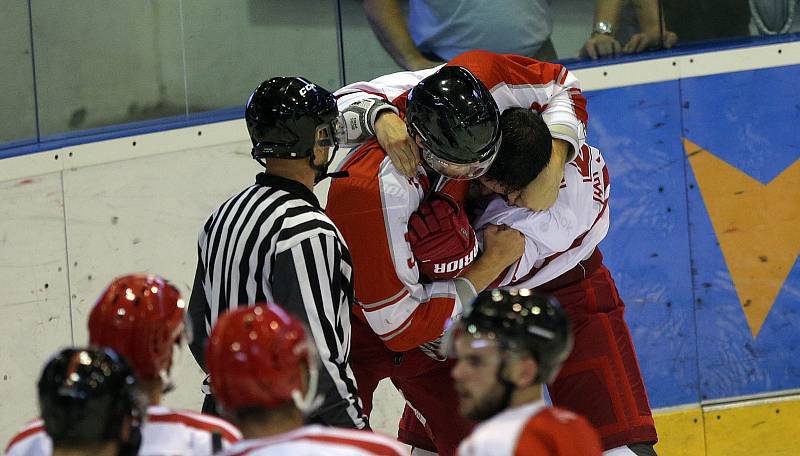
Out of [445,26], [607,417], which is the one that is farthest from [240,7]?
[607,417]

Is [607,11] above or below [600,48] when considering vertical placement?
above

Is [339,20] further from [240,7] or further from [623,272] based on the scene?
[623,272]

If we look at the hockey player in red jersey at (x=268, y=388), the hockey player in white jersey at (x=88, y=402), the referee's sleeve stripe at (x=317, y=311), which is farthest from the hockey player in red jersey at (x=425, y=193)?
the hockey player in white jersey at (x=88, y=402)

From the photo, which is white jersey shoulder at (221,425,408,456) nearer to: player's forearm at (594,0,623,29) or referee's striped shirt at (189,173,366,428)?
referee's striped shirt at (189,173,366,428)

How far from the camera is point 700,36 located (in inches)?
198

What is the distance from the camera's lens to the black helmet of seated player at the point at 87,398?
2084 millimetres

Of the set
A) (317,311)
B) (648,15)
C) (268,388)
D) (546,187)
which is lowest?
(268,388)

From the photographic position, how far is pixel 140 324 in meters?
2.42

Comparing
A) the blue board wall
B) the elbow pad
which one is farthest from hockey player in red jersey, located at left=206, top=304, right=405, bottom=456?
the blue board wall

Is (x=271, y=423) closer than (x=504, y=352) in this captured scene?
Yes

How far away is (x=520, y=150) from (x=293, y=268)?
0.83 metres

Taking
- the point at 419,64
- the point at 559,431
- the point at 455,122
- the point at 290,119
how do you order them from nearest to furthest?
the point at 559,431, the point at 290,119, the point at 455,122, the point at 419,64

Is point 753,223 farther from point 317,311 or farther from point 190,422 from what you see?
point 190,422

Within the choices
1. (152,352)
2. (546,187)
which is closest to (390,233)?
(546,187)
